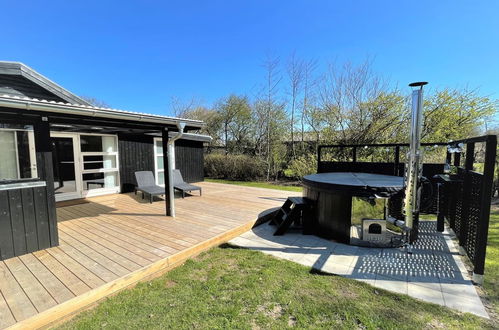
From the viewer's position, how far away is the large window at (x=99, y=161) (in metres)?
6.07

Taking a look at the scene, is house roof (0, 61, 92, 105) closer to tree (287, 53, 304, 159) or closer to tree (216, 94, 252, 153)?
tree (216, 94, 252, 153)

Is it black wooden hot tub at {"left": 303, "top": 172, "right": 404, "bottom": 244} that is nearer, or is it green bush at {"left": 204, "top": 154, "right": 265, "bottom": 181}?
black wooden hot tub at {"left": 303, "top": 172, "right": 404, "bottom": 244}

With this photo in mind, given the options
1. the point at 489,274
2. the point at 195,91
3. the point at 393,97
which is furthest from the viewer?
the point at 195,91

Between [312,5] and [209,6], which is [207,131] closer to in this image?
[209,6]

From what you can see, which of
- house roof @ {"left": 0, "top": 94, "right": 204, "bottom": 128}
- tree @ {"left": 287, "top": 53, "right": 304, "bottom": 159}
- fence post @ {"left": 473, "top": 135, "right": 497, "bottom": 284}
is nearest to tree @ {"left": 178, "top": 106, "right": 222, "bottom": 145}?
tree @ {"left": 287, "top": 53, "right": 304, "bottom": 159}

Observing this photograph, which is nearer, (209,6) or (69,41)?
(209,6)

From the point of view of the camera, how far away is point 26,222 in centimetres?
273

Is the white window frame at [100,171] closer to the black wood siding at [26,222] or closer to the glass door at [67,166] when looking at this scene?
the glass door at [67,166]

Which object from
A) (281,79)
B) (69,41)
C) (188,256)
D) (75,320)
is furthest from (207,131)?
(75,320)

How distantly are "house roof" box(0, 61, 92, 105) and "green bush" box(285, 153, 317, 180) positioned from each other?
8.08 m

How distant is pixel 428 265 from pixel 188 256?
303cm

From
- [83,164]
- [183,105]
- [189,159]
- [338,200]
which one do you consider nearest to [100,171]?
[83,164]

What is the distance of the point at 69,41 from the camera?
9.11m

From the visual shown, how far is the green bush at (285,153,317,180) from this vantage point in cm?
924
